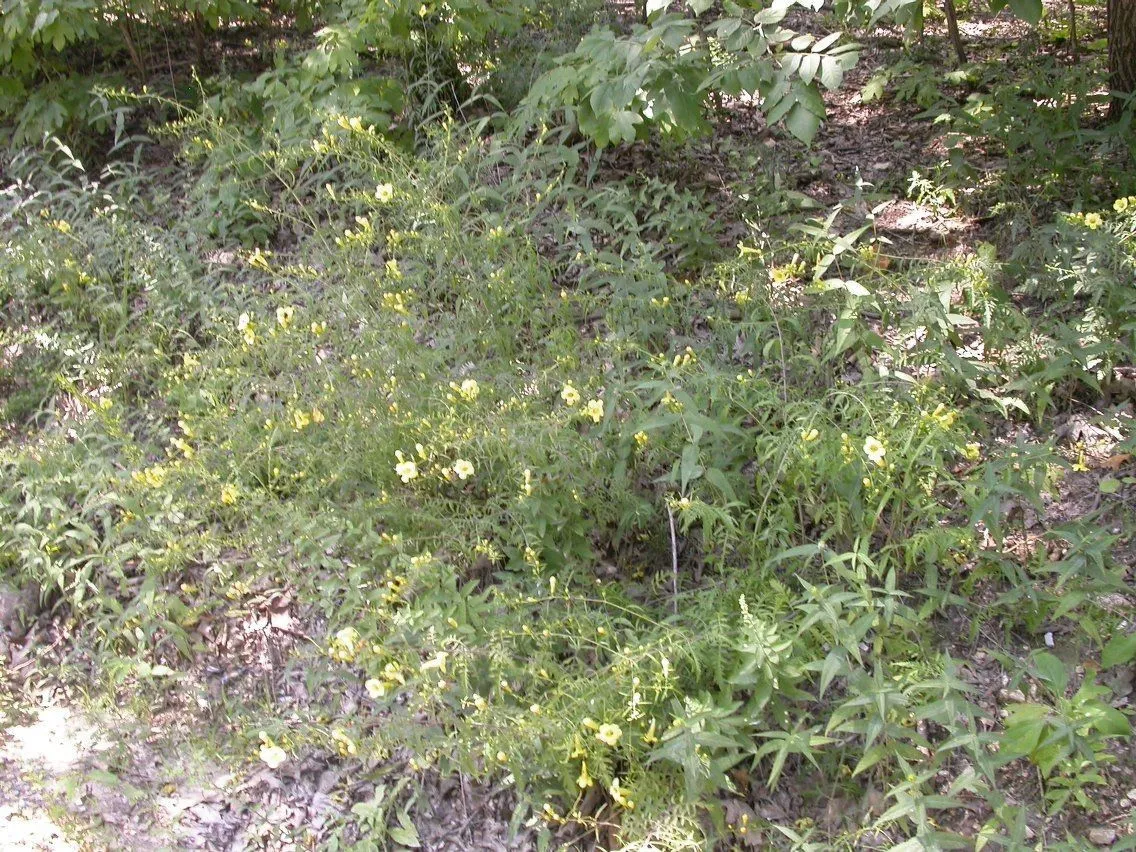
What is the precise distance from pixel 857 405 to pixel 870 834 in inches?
45.0

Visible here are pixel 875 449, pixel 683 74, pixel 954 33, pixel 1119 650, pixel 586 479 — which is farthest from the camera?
pixel 954 33

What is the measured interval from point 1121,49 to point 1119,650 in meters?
3.07

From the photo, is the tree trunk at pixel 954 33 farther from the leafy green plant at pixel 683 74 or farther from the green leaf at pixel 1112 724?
the green leaf at pixel 1112 724

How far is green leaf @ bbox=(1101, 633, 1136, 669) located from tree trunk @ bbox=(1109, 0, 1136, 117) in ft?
9.05

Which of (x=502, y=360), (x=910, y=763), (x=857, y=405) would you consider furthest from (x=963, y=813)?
(x=502, y=360)

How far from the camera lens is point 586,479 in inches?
121

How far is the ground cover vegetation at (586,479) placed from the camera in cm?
255

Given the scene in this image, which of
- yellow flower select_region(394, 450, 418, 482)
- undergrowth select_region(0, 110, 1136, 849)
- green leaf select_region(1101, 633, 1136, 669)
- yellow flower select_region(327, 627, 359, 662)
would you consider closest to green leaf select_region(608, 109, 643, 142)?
undergrowth select_region(0, 110, 1136, 849)

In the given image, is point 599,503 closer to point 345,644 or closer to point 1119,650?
point 345,644

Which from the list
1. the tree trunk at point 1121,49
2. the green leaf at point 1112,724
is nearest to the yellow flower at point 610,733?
the green leaf at point 1112,724

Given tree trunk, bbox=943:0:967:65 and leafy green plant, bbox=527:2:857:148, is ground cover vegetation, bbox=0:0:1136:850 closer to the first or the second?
leafy green plant, bbox=527:2:857:148

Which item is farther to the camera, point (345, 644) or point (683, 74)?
point (683, 74)

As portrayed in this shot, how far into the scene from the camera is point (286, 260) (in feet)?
15.2

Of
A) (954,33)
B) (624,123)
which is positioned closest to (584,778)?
(624,123)
